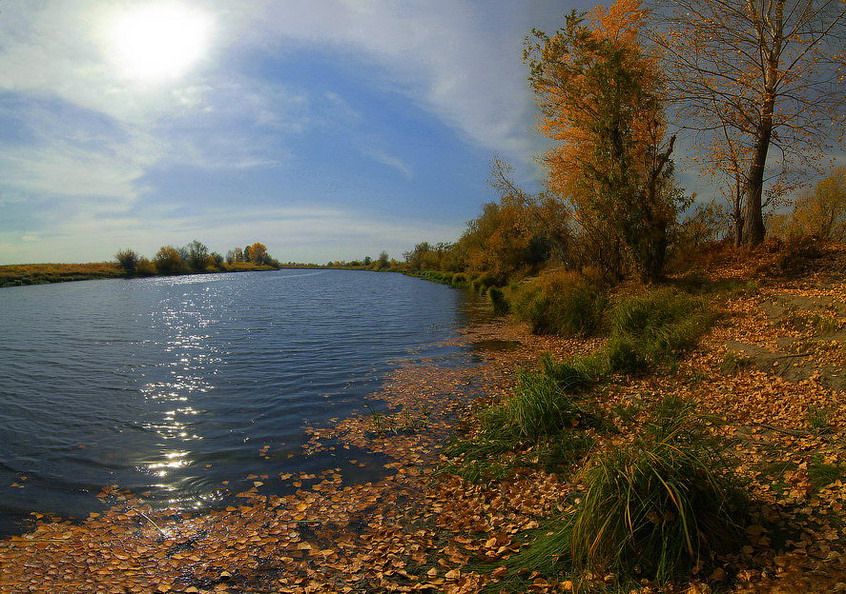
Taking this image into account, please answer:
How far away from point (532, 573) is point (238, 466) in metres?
5.95

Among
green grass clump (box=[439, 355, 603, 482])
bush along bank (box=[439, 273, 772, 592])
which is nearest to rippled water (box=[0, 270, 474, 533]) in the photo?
green grass clump (box=[439, 355, 603, 482])

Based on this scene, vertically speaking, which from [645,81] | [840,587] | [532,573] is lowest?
[532,573]

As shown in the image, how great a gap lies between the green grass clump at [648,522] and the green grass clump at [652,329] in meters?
6.82

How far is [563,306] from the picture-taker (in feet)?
62.3

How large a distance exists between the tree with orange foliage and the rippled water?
9733 millimetres

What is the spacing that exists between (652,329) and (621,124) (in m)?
10.4

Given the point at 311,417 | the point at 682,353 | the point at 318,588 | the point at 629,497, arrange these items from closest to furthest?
the point at 629,497
the point at 318,588
the point at 311,417
the point at 682,353

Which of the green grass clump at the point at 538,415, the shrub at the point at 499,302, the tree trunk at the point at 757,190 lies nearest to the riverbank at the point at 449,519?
the green grass clump at the point at 538,415

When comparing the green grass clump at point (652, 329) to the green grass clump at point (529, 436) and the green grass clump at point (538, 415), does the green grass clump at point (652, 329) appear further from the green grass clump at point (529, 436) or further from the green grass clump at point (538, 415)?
the green grass clump at point (538, 415)

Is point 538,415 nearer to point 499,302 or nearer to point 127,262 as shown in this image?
point 499,302

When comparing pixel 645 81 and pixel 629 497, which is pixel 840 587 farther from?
pixel 645 81

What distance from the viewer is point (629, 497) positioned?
457 cm

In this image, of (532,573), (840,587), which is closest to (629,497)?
(532,573)

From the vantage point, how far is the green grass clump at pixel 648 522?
4.45m
